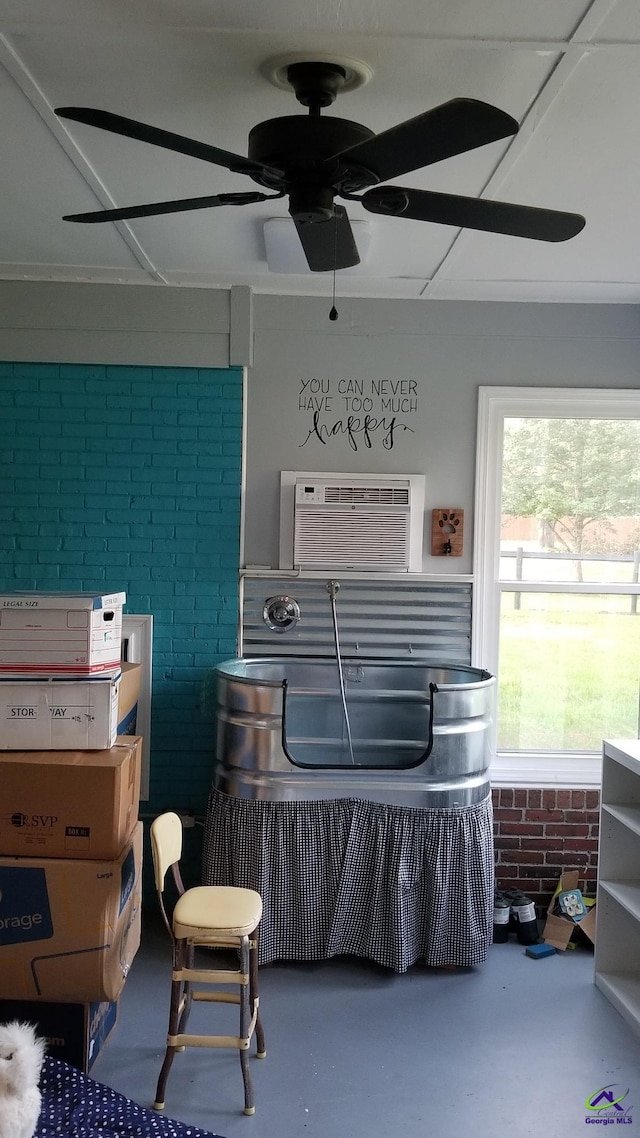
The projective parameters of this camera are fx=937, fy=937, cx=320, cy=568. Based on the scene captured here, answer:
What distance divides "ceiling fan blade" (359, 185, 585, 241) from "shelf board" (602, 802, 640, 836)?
2.12m

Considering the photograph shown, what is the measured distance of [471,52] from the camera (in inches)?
79.8

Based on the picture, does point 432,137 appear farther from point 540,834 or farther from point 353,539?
point 540,834

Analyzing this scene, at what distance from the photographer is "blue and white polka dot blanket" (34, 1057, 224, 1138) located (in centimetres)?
225

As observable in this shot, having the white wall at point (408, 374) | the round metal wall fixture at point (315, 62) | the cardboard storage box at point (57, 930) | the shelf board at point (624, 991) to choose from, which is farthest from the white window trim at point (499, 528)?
the round metal wall fixture at point (315, 62)

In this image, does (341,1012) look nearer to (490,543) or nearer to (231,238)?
(490,543)

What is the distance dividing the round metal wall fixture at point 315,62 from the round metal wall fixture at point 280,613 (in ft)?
7.66

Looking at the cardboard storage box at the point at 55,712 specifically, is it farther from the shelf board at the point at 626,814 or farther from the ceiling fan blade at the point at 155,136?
the shelf board at the point at 626,814

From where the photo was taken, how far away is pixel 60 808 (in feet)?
9.30

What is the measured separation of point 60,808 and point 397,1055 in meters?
1.35

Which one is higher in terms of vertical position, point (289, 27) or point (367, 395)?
point (289, 27)

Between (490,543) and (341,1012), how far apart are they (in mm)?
2060

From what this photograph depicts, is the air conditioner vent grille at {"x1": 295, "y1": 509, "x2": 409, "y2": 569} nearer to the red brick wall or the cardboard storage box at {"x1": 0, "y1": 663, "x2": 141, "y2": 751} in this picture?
the red brick wall

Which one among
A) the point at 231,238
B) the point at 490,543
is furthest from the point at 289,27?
the point at 490,543

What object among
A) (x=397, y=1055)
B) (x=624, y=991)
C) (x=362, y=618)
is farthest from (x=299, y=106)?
(x=624, y=991)
